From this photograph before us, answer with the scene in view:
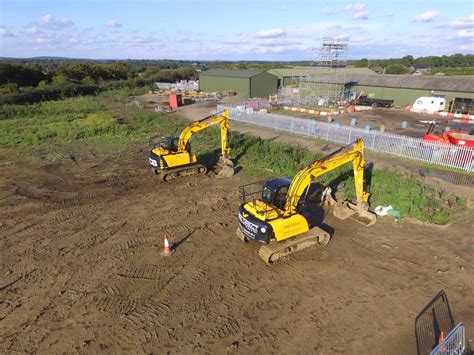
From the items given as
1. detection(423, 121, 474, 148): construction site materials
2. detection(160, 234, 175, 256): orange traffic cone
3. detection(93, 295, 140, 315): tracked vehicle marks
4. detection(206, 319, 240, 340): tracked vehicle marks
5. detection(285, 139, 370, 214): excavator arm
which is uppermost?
detection(285, 139, 370, 214): excavator arm

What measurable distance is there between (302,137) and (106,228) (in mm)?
15224

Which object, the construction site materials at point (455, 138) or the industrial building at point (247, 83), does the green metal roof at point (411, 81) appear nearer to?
the industrial building at point (247, 83)

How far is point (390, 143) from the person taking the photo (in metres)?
18.2

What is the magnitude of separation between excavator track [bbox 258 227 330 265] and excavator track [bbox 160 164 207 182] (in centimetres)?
765

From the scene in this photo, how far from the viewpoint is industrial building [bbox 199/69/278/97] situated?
43344mm

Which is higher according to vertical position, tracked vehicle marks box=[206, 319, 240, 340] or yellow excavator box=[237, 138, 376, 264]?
yellow excavator box=[237, 138, 376, 264]

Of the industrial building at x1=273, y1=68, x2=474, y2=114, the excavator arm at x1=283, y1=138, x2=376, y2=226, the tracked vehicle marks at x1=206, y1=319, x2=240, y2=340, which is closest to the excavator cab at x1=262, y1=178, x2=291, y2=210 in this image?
the excavator arm at x1=283, y1=138, x2=376, y2=226

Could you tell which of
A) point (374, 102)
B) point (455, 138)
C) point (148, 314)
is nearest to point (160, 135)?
point (148, 314)

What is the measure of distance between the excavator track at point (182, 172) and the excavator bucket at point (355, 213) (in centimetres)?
725

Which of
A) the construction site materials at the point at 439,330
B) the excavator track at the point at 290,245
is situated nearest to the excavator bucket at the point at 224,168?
the excavator track at the point at 290,245

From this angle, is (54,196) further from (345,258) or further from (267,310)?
(345,258)

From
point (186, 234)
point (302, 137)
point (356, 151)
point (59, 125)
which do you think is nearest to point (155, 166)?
point (186, 234)

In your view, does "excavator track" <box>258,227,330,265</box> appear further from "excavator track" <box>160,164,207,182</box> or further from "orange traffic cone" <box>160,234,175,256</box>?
"excavator track" <box>160,164,207,182</box>

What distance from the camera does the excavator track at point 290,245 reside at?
941 centimetres
